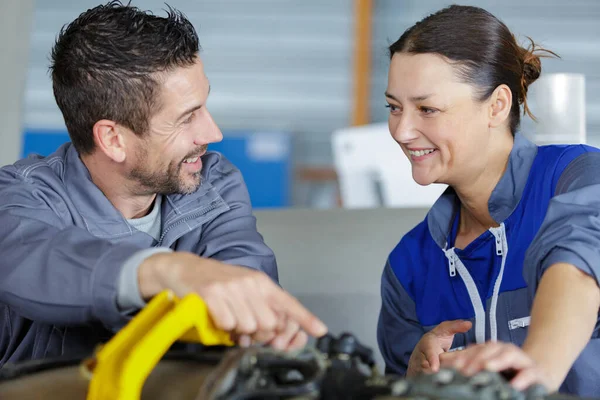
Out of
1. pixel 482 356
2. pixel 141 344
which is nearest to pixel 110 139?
pixel 141 344

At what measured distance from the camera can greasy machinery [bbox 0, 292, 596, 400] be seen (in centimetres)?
62

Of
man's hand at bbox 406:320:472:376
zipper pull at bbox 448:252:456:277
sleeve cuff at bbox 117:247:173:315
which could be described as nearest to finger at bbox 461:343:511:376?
sleeve cuff at bbox 117:247:173:315

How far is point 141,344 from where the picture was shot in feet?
2.26

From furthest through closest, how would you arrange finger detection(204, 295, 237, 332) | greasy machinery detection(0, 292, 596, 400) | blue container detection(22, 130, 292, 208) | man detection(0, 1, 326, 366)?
blue container detection(22, 130, 292, 208) → man detection(0, 1, 326, 366) → finger detection(204, 295, 237, 332) → greasy machinery detection(0, 292, 596, 400)

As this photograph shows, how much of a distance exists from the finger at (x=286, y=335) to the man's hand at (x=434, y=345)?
1.48 ft

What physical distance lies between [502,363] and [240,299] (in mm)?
261

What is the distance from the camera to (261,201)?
6.36 m

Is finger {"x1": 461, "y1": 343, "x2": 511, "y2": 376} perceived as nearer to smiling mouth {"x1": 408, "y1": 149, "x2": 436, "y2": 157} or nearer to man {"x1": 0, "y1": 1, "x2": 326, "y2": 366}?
man {"x1": 0, "y1": 1, "x2": 326, "y2": 366}

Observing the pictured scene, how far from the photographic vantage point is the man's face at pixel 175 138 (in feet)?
4.24

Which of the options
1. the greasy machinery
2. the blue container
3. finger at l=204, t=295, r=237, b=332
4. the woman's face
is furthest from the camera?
the blue container

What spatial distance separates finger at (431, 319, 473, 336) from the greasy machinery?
503 millimetres

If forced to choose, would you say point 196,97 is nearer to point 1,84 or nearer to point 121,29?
point 121,29

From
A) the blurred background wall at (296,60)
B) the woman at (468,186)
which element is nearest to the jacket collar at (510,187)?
the woman at (468,186)

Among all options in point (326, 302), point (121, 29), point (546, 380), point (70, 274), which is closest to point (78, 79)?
point (121, 29)
